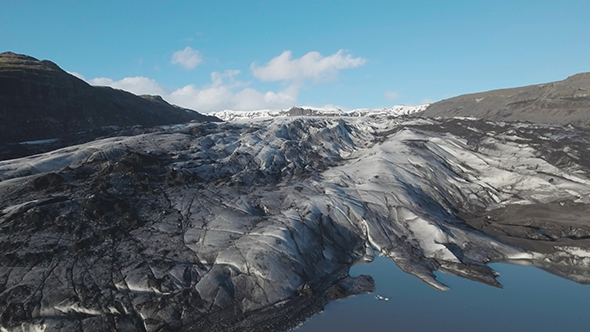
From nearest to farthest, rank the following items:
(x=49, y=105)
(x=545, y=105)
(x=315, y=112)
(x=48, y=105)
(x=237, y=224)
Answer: (x=237, y=224) → (x=48, y=105) → (x=49, y=105) → (x=545, y=105) → (x=315, y=112)

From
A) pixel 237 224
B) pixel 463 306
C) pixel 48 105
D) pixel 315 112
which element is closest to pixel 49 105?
pixel 48 105

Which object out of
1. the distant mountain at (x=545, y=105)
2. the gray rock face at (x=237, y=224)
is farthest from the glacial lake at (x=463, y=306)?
the distant mountain at (x=545, y=105)

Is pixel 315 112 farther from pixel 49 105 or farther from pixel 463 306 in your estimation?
pixel 463 306

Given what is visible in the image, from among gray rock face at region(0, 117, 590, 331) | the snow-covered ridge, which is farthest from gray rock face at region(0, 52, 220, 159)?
the snow-covered ridge

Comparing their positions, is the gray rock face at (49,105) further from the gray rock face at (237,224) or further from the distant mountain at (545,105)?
the distant mountain at (545,105)

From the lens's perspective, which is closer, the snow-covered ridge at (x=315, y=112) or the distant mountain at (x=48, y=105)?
the distant mountain at (x=48, y=105)

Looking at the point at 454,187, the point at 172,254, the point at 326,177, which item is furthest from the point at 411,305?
the point at 454,187

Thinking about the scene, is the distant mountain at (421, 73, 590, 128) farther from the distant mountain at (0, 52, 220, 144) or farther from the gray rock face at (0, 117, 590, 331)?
the distant mountain at (0, 52, 220, 144)
